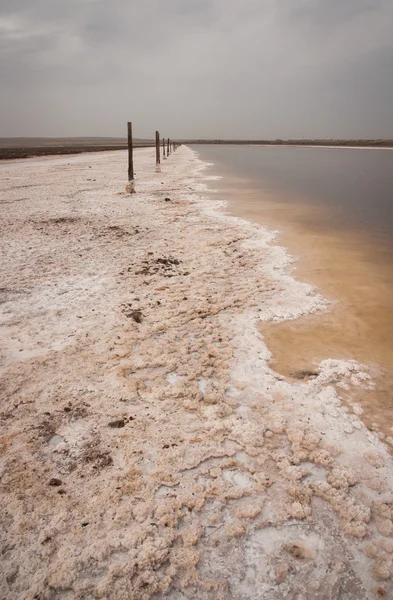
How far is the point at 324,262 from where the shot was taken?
563 cm

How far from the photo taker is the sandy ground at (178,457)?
1.53 metres

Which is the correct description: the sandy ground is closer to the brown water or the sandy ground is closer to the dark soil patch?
the dark soil patch

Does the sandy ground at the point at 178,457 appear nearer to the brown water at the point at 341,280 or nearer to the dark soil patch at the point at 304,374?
the dark soil patch at the point at 304,374

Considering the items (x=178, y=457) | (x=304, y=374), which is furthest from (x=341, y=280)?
(x=178, y=457)

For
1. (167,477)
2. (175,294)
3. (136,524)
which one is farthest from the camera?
(175,294)

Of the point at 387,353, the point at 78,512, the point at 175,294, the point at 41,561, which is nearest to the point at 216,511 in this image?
the point at 78,512

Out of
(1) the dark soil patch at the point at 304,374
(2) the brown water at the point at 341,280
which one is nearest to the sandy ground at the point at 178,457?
(1) the dark soil patch at the point at 304,374

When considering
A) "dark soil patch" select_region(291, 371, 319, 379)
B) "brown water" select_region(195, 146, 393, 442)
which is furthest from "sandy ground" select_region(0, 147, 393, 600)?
"brown water" select_region(195, 146, 393, 442)

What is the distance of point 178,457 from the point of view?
6.83ft

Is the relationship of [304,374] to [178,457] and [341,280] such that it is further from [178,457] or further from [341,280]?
[341,280]

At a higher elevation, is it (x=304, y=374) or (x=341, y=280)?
(x=341, y=280)

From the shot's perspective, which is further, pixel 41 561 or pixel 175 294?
pixel 175 294

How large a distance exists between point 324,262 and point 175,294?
9.51 ft

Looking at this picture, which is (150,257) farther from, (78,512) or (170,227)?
(78,512)
